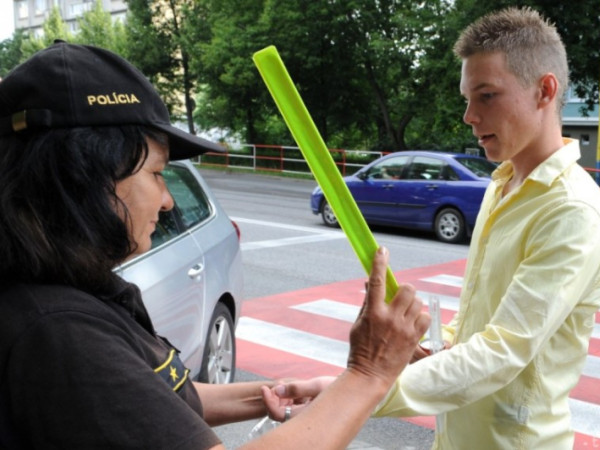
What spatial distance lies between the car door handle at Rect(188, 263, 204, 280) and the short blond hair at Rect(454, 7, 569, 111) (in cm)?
246

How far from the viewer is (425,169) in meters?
12.0

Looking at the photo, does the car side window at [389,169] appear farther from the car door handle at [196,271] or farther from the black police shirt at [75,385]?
the black police shirt at [75,385]

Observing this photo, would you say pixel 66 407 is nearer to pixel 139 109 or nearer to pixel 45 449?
pixel 45 449

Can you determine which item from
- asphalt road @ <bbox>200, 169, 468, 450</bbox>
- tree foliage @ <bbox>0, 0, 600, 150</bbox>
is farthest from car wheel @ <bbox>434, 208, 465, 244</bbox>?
tree foliage @ <bbox>0, 0, 600, 150</bbox>

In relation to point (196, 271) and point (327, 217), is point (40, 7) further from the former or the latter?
point (196, 271)

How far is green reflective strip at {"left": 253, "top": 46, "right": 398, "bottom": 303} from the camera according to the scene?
121 centimetres

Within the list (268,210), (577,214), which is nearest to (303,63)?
(268,210)

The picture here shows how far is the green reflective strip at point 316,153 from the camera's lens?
121 cm

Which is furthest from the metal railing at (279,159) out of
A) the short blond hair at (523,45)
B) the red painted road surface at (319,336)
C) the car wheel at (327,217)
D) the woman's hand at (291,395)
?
the woman's hand at (291,395)

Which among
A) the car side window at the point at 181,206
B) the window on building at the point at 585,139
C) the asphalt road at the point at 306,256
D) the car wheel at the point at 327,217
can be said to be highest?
the window on building at the point at 585,139

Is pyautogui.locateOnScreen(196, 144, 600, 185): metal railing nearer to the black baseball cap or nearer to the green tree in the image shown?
the black baseball cap

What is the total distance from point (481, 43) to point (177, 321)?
94.8 inches

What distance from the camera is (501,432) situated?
1779 millimetres

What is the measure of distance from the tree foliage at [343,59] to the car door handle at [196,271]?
1773 cm
